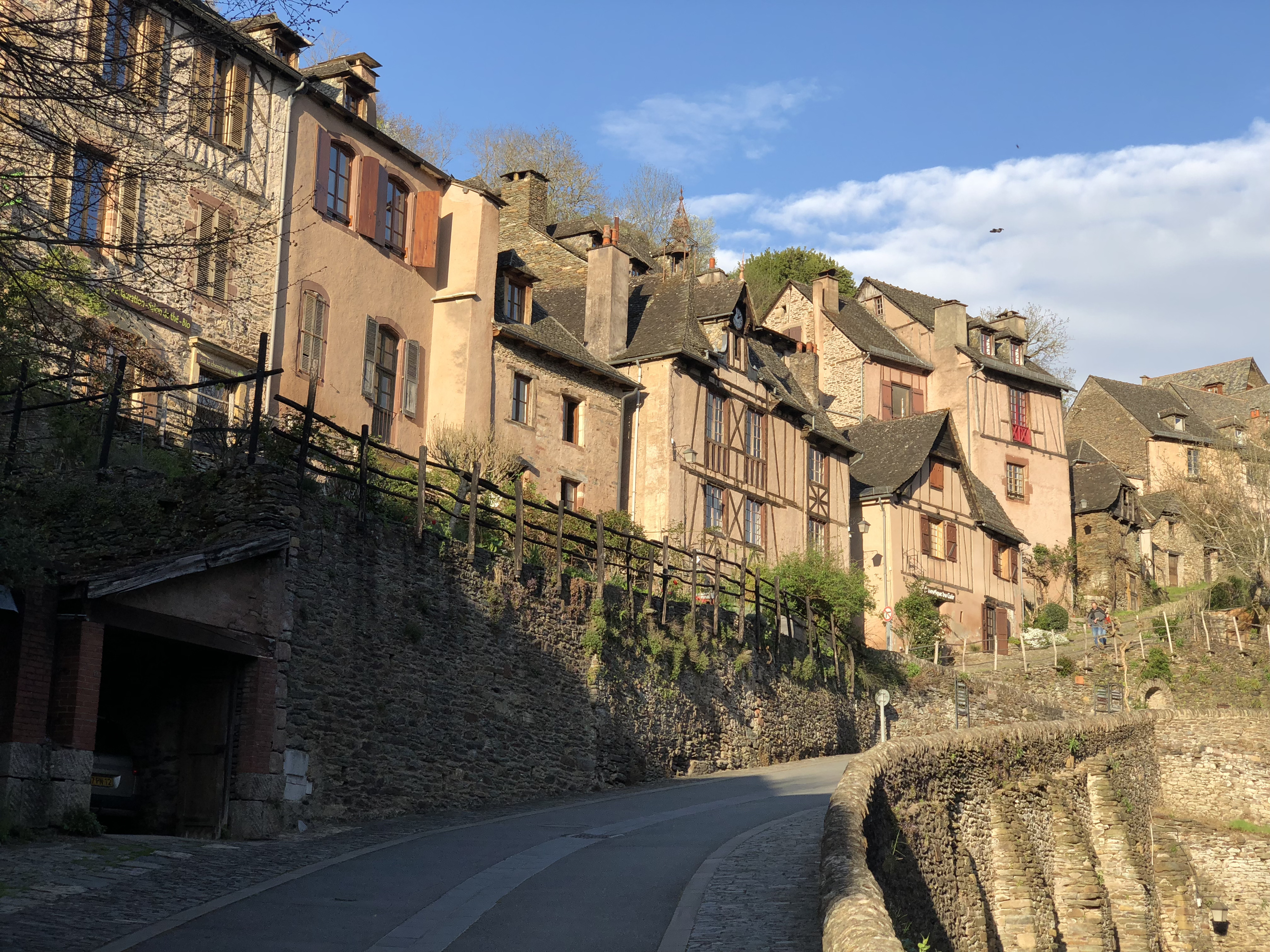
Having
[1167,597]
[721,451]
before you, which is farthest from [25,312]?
[1167,597]

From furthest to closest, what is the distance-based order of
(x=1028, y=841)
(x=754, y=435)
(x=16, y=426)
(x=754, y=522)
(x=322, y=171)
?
(x=754, y=435) → (x=754, y=522) → (x=322, y=171) → (x=1028, y=841) → (x=16, y=426)

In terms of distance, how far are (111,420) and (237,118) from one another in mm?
11063

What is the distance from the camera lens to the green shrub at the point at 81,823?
486 inches

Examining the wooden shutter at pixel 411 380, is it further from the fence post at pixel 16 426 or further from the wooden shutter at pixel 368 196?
the fence post at pixel 16 426

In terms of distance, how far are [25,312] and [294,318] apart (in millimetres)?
11124

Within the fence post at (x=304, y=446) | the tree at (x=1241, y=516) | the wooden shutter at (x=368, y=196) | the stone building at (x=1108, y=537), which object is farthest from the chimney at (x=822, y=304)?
the fence post at (x=304, y=446)

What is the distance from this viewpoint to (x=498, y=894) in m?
11.3

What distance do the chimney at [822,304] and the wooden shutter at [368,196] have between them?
24.7 meters

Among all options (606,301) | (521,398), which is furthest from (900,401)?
(521,398)

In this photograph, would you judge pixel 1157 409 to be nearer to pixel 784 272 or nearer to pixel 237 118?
pixel 784 272

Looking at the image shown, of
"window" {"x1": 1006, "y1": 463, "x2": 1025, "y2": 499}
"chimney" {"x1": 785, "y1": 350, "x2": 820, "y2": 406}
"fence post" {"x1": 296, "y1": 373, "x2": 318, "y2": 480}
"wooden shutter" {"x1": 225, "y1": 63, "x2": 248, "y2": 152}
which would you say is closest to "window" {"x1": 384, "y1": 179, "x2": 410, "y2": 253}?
"wooden shutter" {"x1": 225, "y1": 63, "x2": 248, "y2": 152}

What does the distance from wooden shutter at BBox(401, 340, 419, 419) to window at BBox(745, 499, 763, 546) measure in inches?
435

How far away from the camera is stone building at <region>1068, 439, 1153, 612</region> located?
5094 cm

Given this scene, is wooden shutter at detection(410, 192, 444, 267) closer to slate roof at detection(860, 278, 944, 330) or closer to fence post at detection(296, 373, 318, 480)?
fence post at detection(296, 373, 318, 480)
